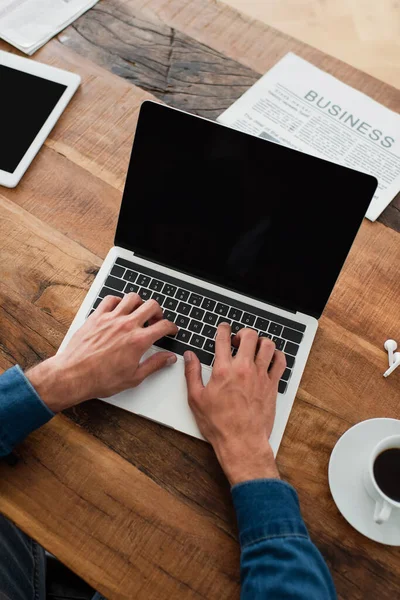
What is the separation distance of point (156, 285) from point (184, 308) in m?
0.06

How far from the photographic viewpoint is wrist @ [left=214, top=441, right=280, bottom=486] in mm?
705

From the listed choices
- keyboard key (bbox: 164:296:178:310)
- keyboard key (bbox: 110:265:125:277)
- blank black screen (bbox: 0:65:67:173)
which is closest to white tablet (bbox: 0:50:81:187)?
blank black screen (bbox: 0:65:67:173)

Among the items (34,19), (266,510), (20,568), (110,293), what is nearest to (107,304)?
(110,293)

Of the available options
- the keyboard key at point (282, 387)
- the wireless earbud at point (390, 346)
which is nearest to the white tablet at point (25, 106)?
the keyboard key at point (282, 387)

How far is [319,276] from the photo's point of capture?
79 centimetres

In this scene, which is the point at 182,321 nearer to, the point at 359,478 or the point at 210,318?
the point at 210,318

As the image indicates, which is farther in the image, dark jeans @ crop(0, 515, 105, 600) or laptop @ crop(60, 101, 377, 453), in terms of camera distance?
dark jeans @ crop(0, 515, 105, 600)

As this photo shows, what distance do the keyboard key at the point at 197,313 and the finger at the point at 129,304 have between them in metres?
0.08

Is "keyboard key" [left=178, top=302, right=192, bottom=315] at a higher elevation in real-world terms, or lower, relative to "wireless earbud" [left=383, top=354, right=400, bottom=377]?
lower

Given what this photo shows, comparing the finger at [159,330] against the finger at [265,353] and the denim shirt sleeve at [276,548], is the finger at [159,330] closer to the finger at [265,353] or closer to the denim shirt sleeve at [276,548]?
the finger at [265,353]

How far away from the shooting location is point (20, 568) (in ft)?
3.04

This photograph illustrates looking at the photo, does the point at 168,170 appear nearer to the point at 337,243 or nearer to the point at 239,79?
the point at 337,243

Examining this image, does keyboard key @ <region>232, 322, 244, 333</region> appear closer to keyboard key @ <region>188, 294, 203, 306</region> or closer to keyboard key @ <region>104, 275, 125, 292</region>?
keyboard key @ <region>188, 294, 203, 306</region>

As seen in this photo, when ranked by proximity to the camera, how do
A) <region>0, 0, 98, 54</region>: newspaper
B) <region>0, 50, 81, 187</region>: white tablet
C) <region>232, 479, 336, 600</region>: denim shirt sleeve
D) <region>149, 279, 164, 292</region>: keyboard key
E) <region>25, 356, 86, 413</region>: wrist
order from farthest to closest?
<region>0, 0, 98, 54</region>: newspaper < <region>0, 50, 81, 187</region>: white tablet < <region>149, 279, 164, 292</region>: keyboard key < <region>25, 356, 86, 413</region>: wrist < <region>232, 479, 336, 600</region>: denim shirt sleeve
